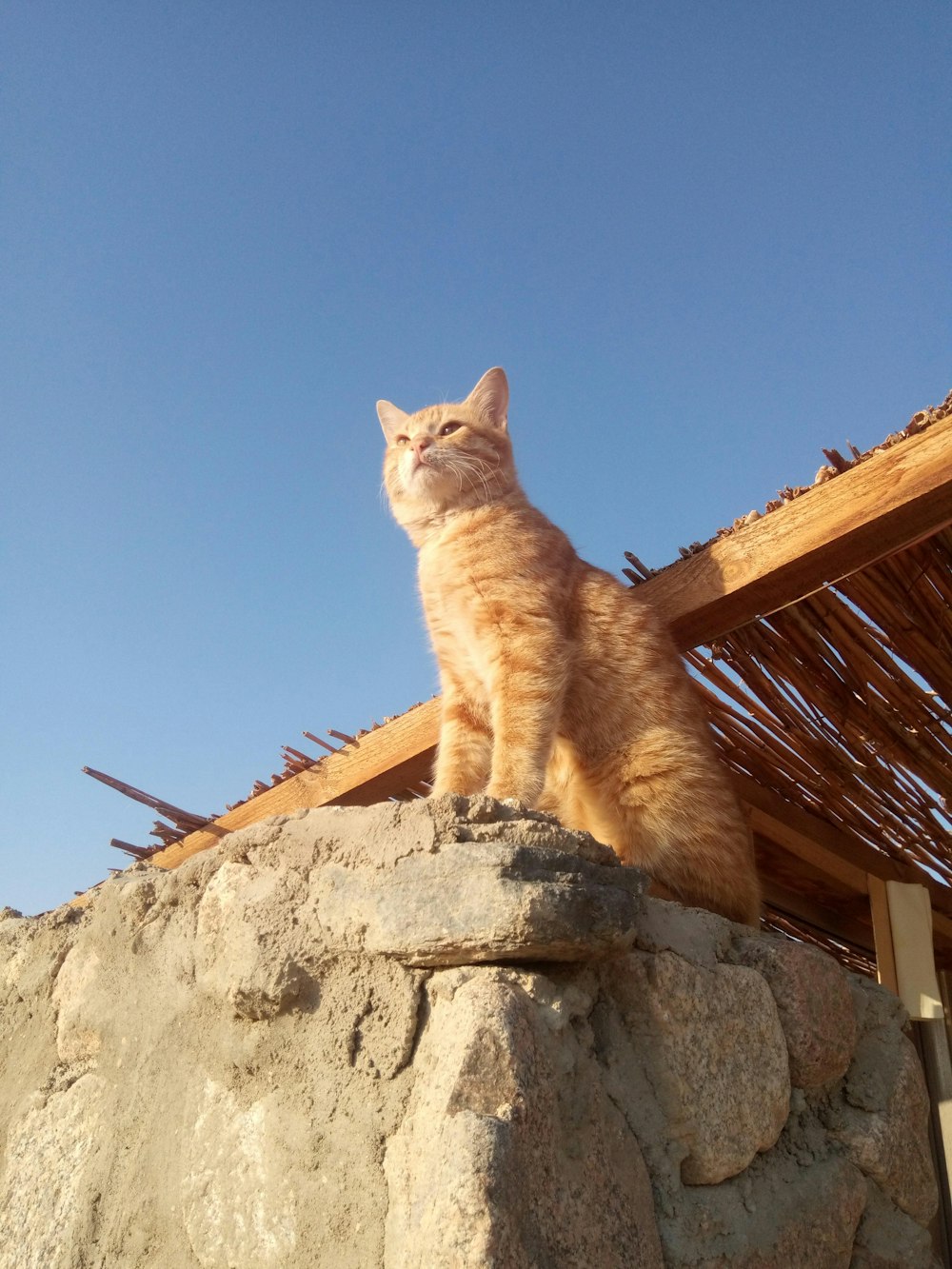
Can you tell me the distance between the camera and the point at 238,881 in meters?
1.90

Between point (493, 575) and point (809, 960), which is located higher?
point (493, 575)

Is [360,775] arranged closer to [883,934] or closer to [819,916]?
[883,934]

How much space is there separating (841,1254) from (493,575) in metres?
1.92

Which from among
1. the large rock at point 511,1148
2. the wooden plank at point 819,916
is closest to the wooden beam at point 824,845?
the wooden plank at point 819,916

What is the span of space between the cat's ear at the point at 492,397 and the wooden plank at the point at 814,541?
1219mm

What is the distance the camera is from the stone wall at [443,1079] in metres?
1.45

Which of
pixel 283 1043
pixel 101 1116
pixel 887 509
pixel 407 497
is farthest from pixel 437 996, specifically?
pixel 407 497

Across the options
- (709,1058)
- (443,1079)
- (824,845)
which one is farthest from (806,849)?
(443,1079)

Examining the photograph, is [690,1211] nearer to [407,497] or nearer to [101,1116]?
[101,1116]

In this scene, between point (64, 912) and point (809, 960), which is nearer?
point (809, 960)

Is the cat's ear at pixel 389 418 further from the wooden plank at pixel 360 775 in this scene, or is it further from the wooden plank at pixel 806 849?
the wooden plank at pixel 806 849

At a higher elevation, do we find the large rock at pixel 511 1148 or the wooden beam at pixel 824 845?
the wooden beam at pixel 824 845

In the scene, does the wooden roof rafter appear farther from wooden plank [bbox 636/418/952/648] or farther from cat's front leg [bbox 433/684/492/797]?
cat's front leg [bbox 433/684/492/797]

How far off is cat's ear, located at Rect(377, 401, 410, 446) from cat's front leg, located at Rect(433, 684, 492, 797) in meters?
1.49
